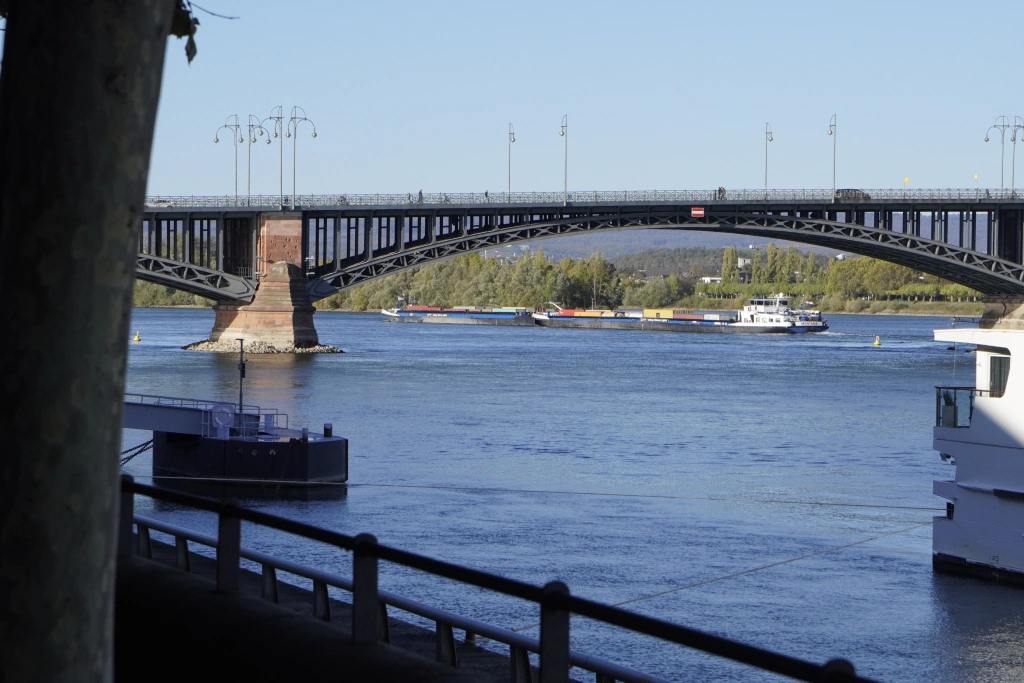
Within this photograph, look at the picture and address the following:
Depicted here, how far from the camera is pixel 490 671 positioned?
28.1 ft

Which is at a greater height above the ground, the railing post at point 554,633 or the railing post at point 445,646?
the railing post at point 554,633

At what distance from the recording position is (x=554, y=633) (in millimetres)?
6027

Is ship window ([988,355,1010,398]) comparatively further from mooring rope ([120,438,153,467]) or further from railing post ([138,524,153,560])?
mooring rope ([120,438,153,467])

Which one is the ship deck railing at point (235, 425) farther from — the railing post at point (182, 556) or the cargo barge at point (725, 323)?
the cargo barge at point (725, 323)

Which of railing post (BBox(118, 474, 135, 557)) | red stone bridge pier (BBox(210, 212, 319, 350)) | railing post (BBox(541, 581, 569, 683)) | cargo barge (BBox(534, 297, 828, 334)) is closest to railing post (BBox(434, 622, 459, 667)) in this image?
railing post (BBox(118, 474, 135, 557))

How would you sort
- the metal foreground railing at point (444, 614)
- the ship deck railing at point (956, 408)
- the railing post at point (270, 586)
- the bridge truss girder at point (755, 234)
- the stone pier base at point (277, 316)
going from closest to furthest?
the metal foreground railing at point (444, 614)
the railing post at point (270, 586)
the ship deck railing at point (956, 408)
the bridge truss girder at point (755, 234)
the stone pier base at point (277, 316)

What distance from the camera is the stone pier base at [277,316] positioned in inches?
3952

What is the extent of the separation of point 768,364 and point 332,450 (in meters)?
66.6

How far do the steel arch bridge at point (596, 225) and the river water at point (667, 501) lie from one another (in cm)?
1241

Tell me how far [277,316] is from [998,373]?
3192 inches

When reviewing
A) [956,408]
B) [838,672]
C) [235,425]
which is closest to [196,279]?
[235,425]

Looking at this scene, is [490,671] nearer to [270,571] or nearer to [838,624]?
[270,571]

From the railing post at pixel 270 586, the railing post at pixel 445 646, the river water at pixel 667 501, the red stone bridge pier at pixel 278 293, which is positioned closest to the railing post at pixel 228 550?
the railing post at pixel 270 586

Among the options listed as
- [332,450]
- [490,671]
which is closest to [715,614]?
[490,671]
